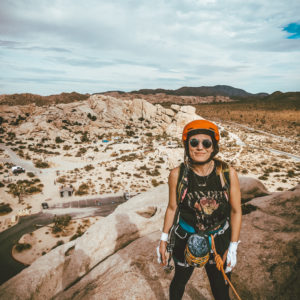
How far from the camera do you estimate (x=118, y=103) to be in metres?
80.7

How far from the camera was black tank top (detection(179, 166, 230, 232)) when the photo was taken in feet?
8.92

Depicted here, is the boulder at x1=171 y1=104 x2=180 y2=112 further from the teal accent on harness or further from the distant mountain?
the distant mountain

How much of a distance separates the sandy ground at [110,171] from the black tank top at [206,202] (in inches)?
739

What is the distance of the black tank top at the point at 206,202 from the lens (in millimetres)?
2719

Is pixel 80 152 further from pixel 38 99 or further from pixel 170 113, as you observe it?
pixel 38 99

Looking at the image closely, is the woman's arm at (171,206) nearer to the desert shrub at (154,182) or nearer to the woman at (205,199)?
the woman at (205,199)

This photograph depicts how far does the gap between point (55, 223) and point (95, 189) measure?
8.94 m

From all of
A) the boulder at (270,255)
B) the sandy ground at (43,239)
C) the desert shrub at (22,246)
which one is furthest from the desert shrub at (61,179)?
the boulder at (270,255)

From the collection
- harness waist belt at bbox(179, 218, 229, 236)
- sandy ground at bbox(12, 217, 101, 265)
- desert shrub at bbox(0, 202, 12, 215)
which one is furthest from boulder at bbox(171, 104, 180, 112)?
harness waist belt at bbox(179, 218, 229, 236)

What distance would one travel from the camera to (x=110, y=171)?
34.6m

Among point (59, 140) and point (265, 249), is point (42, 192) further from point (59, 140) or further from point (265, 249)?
point (59, 140)

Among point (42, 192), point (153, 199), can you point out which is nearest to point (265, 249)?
point (153, 199)

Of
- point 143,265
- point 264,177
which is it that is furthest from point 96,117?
point 143,265

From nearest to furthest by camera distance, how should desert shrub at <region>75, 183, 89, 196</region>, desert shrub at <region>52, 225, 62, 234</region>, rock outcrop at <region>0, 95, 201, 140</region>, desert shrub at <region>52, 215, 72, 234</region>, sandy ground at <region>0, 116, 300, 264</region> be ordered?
desert shrub at <region>52, 225, 62, 234</region> → desert shrub at <region>52, 215, 72, 234</region> → sandy ground at <region>0, 116, 300, 264</region> → desert shrub at <region>75, 183, 89, 196</region> → rock outcrop at <region>0, 95, 201, 140</region>
